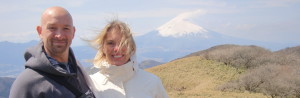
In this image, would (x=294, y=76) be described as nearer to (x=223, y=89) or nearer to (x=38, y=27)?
(x=223, y=89)

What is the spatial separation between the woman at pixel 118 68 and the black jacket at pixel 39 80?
2.62 ft

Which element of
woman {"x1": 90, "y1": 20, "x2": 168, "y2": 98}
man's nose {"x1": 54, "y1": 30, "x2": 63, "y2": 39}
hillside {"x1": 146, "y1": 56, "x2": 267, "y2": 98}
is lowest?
hillside {"x1": 146, "y1": 56, "x2": 267, "y2": 98}

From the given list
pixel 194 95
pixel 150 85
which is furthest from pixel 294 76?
pixel 150 85

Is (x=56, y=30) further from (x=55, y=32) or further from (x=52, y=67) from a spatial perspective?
(x=52, y=67)

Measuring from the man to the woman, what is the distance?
47cm

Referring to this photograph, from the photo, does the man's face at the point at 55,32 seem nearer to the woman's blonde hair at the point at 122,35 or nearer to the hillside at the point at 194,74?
the woman's blonde hair at the point at 122,35

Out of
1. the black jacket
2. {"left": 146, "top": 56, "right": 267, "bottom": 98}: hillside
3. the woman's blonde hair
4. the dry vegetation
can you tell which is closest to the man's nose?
the black jacket

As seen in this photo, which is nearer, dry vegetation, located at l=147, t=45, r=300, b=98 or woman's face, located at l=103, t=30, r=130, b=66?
woman's face, located at l=103, t=30, r=130, b=66

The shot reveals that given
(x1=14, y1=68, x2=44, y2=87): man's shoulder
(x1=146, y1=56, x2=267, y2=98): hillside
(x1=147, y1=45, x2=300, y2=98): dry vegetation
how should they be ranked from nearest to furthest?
(x1=14, y1=68, x2=44, y2=87): man's shoulder
(x1=147, y1=45, x2=300, y2=98): dry vegetation
(x1=146, y1=56, x2=267, y2=98): hillside

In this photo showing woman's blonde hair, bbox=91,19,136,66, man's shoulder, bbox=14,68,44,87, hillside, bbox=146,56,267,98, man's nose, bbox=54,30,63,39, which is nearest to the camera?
man's shoulder, bbox=14,68,44,87

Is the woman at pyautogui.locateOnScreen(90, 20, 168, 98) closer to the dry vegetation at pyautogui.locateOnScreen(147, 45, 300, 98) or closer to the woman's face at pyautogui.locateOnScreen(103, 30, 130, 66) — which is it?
the woman's face at pyautogui.locateOnScreen(103, 30, 130, 66)

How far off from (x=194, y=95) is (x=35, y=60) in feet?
60.6

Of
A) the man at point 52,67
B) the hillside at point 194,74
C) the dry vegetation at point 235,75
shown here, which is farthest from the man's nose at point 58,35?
the hillside at point 194,74

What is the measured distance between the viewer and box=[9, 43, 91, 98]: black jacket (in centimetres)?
289
